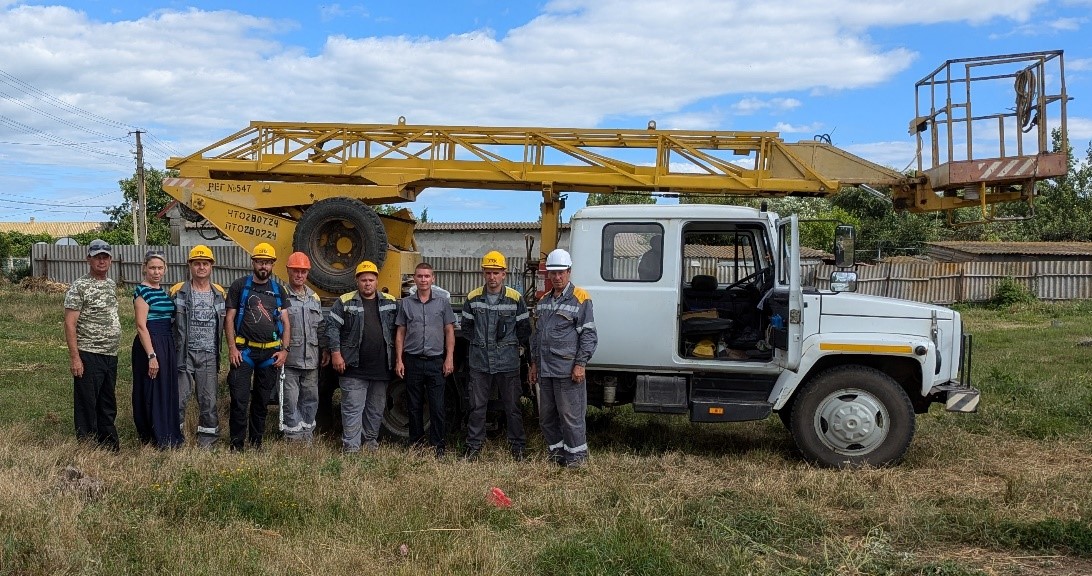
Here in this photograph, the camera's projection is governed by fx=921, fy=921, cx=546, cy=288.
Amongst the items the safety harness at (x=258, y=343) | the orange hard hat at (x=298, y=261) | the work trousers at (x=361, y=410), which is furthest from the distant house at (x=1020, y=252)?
the safety harness at (x=258, y=343)

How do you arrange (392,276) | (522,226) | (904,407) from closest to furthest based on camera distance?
1. (904,407)
2. (392,276)
3. (522,226)

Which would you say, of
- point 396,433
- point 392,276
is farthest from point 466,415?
point 392,276

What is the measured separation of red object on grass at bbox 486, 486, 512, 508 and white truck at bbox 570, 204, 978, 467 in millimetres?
1752

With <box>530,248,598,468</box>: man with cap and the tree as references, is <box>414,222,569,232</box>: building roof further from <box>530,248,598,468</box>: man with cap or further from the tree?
<box>530,248,598,468</box>: man with cap

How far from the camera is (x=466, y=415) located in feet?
26.3

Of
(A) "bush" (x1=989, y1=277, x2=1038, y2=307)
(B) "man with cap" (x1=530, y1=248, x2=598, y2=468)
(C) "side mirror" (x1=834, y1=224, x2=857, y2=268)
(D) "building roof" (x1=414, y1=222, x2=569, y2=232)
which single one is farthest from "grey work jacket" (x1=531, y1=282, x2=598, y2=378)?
(A) "bush" (x1=989, y1=277, x2=1038, y2=307)

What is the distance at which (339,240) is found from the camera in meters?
8.49

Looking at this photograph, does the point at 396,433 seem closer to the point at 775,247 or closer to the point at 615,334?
the point at 615,334

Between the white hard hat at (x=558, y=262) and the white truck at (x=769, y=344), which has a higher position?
the white hard hat at (x=558, y=262)

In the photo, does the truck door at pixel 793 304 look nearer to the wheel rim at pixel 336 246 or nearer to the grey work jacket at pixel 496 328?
the grey work jacket at pixel 496 328

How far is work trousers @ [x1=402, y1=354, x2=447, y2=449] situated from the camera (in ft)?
24.1

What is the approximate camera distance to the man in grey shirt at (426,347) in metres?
7.27

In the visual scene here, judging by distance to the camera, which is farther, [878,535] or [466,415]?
[466,415]

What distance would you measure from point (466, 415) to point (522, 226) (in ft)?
62.1
